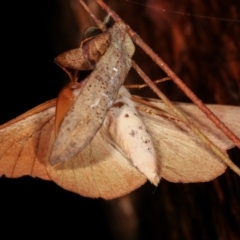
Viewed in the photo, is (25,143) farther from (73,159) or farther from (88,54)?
(88,54)

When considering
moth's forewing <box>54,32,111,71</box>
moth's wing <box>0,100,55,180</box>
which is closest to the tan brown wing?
moth's wing <box>0,100,55,180</box>

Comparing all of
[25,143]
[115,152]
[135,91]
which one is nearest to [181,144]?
[115,152]

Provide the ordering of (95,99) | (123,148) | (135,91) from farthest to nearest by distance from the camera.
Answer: (135,91) < (123,148) < (95,99)

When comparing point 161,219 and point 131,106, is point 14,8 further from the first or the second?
point 131,106

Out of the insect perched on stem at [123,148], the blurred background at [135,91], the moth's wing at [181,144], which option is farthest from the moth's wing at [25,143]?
the blurred background at [135,91]

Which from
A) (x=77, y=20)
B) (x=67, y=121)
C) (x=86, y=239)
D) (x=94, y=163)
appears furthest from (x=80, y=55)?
(x=77, y=20)

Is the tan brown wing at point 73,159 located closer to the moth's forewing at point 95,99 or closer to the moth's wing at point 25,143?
the moth's wing at point 25,143
